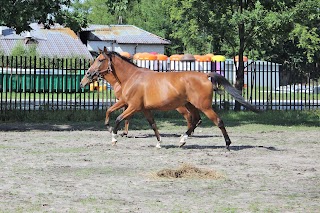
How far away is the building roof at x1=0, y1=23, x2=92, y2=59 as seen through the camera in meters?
63.6

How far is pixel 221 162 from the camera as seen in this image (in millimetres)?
15734

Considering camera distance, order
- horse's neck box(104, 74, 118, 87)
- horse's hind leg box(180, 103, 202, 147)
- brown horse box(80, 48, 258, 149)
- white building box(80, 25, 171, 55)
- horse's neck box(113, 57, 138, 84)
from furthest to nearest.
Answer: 1. white building box(80, 25, 171, 55)
2. horse's neck box(104, 74, 118, 87)
3. horse's neck box(113, 57, 138, 84)
4. horse's hind leg box(180, 103, 202, 147)
5. brown horse box(80, 48, 258, 149)

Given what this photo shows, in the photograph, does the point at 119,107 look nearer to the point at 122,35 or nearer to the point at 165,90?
the point at 165,90

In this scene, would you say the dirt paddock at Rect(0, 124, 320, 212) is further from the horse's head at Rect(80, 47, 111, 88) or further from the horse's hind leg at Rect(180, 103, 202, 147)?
the horse's head at Rect(80, 47, 111, 88)

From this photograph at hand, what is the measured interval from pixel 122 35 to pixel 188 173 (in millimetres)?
66485

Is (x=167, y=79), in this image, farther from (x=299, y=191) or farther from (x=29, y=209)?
(x=29, y=209)

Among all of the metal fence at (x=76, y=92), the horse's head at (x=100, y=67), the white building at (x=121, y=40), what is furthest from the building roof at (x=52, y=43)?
the horse's head at (x=100, y=67)

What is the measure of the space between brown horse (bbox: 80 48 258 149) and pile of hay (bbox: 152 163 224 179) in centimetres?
427

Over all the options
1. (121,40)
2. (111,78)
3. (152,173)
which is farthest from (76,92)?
(121,40)

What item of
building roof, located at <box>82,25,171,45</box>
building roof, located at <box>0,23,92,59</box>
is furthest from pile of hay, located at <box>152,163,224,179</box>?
building roof, located at <box>82,25,171,45</box>

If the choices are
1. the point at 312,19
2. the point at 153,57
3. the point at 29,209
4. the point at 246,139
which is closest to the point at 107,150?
the point at 246,139

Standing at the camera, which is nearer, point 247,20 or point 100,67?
point 100,67

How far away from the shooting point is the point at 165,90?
717 inches

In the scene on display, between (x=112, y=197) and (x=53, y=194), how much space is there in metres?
0.97
